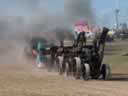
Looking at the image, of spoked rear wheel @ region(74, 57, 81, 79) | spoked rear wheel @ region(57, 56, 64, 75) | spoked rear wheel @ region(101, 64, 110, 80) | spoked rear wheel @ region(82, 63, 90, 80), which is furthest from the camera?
spoked rear wheel @ region(57, 56, 64, 75)

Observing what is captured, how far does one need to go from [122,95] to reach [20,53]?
23678mm

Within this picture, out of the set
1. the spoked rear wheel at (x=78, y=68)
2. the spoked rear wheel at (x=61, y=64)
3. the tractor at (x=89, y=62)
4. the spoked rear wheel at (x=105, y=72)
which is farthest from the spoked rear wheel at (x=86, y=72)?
the spoked rear wheel at (x=61, y=64)

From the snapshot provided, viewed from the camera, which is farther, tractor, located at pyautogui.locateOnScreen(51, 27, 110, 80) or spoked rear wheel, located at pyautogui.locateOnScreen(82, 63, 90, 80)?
tractor, located at pyautogui.locateOnScreen(51, 27, 110, 80)

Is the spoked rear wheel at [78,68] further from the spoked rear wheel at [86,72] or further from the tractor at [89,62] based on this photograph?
the spoked rear wheel at [86,72]

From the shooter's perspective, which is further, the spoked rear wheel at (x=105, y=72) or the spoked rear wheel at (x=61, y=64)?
the spoked rear wheel at (x=61, y=64)

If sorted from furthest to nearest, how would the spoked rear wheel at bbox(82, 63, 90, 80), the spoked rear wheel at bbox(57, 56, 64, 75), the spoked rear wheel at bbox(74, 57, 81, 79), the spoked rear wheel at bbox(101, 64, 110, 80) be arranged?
the spoked rear wheel at bbox(57, 56, 64, 75) < the spoked rear wheel at bbox(101, 64, 110, 80) < the spoked rear wheel at bbox(74, 57, 81, 79) < the spoked rear wheel at bbox(82, 63, 90, 80)

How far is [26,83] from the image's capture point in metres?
23.2

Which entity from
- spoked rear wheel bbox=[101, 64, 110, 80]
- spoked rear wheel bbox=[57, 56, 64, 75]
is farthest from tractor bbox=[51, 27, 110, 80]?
spoked rear wheel bbox=[57, 56, 64, 75]

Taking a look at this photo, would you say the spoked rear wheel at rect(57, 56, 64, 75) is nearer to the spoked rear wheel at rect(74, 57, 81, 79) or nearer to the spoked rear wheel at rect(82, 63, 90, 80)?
the spoked rear wheel at rect(74, 57, 81, 79)

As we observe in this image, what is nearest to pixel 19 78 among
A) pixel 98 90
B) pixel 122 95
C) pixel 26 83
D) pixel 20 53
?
pixel 26 83

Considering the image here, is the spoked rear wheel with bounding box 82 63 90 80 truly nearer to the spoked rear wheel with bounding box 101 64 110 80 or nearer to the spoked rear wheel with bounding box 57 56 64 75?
the spoked rear wheel with bounding box 101 64 110 80

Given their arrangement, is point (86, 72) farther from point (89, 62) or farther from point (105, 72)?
point (105, 72)

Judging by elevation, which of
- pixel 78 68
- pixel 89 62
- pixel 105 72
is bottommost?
pixel 105 72

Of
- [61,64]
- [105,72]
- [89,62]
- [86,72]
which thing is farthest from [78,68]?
[61,64]
